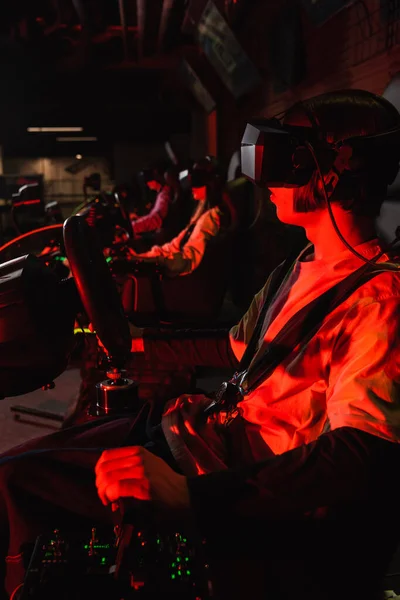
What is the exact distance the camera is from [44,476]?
Result: 3.51ft

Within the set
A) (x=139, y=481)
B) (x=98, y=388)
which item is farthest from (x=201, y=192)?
(x=139, y=481)

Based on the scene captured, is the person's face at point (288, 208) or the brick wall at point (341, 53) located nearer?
the person's face at point (288, 208)

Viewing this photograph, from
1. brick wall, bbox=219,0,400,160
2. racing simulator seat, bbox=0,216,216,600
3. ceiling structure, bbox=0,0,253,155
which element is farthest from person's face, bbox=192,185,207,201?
racing simulator seat, bbox=0,216,216,600

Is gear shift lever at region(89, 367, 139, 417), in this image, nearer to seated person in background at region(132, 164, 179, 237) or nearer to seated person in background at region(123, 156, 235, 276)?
seated person in background at region(123, 156, 235, 276)

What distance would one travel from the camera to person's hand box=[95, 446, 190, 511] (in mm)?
812

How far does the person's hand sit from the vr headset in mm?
576

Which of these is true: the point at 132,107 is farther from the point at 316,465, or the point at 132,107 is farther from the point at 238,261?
the point at 316,465

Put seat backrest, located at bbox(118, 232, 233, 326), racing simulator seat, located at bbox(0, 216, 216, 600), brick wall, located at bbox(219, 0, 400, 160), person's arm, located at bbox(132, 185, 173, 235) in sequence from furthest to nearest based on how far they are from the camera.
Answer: person's arm, located at bbox(132, 185, 173, 235), seat backrest, located at bbox(118, 232, 233, 326), brick wall, located at bbox(219, 0, 400, 160), racing simulator seat, located at bbox(0, 216, 216, 600)

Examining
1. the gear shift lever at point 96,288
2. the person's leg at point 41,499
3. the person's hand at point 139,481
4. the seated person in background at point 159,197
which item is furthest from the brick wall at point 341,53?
the person's hand at point 139,481

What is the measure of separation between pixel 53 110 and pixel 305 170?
12.5 meters

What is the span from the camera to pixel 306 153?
111cm

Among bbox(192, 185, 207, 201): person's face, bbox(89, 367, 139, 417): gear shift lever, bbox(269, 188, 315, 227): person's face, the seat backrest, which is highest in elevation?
bbox(269, 188, 315, 227): person's face

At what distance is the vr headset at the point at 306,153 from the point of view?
42.9 inches

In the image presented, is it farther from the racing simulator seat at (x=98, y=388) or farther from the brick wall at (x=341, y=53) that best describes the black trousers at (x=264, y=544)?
the brick wall at (x=341, y=53)
